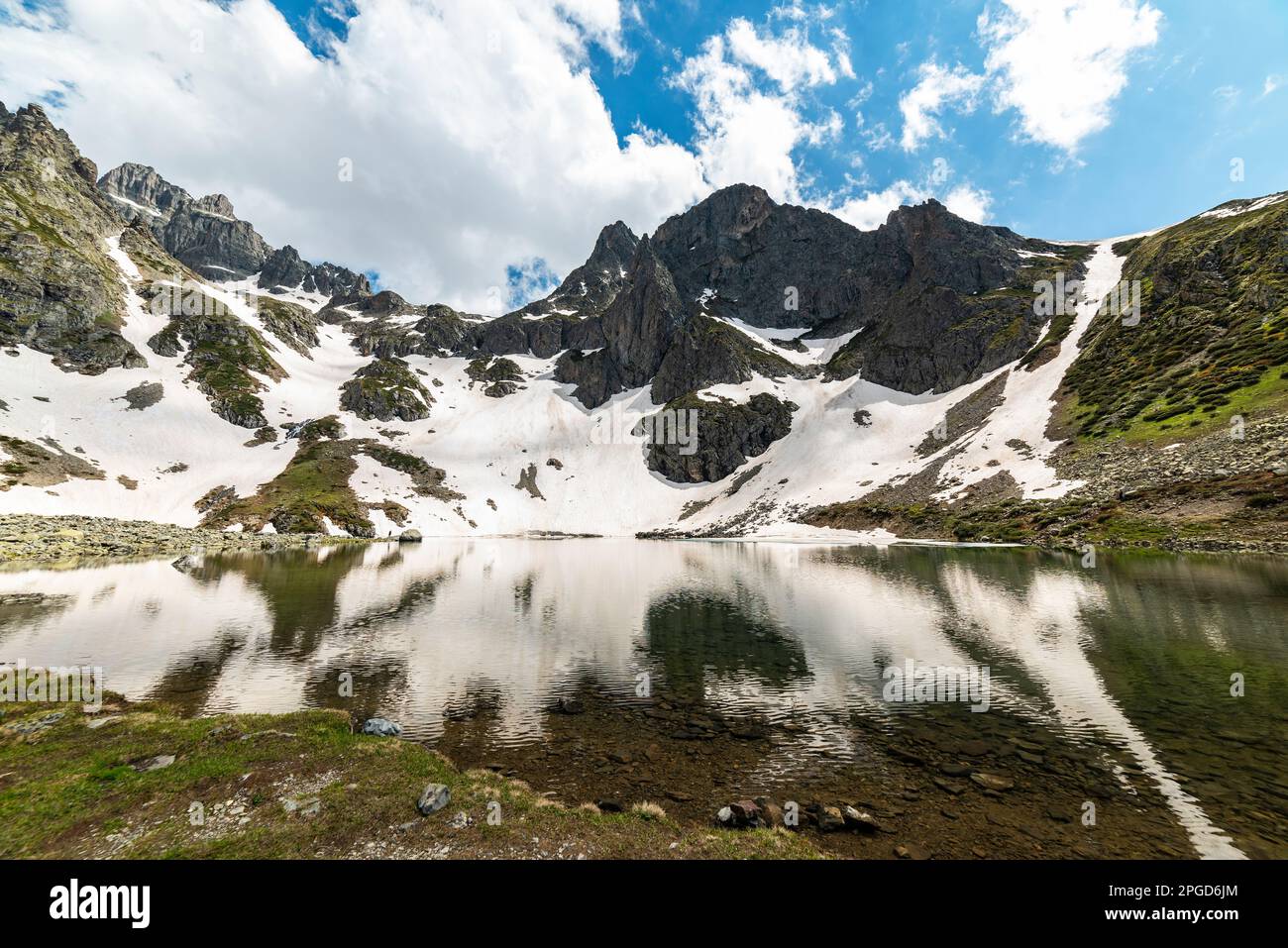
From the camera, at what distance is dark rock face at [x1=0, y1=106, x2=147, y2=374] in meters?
151

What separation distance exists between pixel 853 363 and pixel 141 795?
197 meters

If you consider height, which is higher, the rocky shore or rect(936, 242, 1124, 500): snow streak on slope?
rect(936, 242, 1124, 500): snow streak on slope

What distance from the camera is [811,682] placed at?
70.7 ft

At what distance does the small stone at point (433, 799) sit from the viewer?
11430 mm

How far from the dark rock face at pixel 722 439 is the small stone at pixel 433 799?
158030 millimetres

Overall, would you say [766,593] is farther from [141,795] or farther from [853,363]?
[853,363]

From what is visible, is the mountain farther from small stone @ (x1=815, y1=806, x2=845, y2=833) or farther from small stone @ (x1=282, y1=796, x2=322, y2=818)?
small stone @ (x1=282, y1=796, x2=322, y2=818)

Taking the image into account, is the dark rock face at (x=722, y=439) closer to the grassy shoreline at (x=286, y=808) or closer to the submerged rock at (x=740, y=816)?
the grassy shoreline at (x=286, y=808)

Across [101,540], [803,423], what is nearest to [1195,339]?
[803,423]

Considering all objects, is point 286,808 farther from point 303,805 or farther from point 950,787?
point 950,787

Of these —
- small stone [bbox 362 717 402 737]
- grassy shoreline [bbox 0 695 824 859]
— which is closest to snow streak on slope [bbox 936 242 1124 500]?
grassy shoreline [bbox 0 695 824 859]

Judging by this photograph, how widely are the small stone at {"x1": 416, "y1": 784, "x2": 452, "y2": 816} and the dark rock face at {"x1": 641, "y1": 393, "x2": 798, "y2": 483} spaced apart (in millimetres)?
158030
